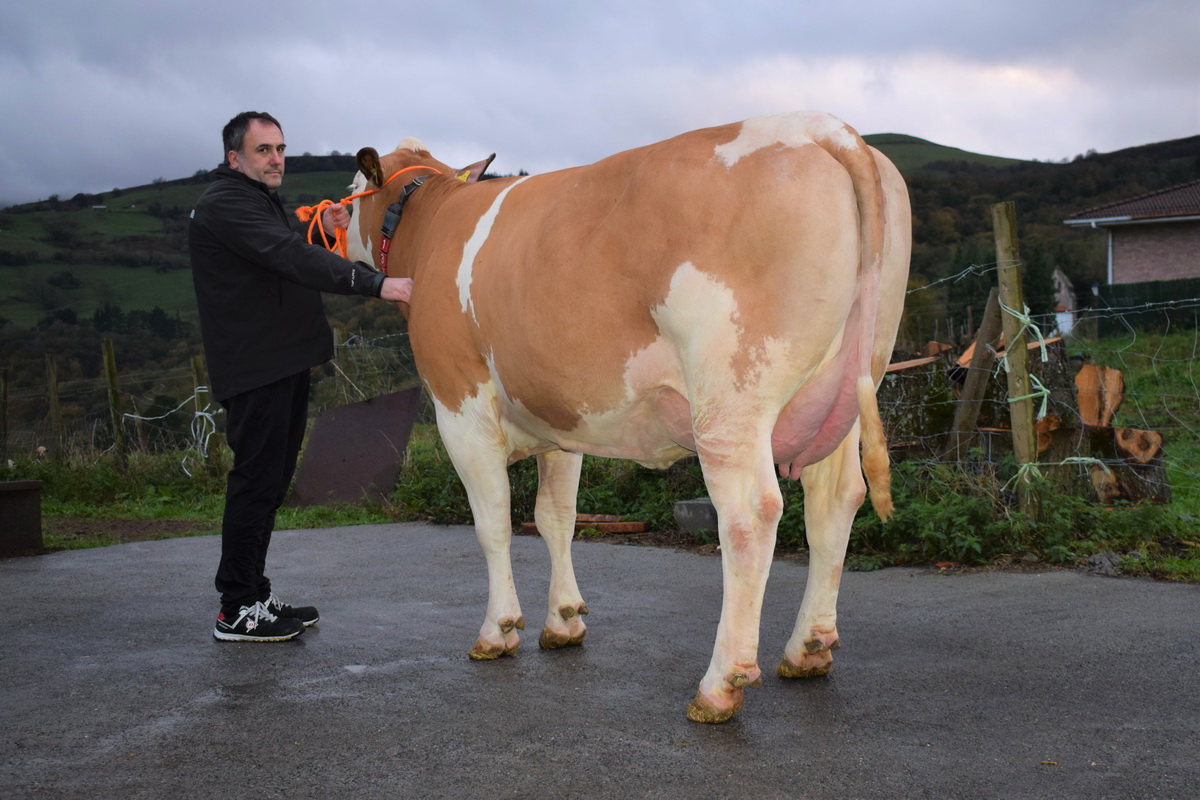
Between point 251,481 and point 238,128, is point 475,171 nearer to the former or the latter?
point 238,128

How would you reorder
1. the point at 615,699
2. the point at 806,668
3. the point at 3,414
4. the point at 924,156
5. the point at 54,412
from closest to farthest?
the point at 615,699
the point at 806,668
the point at 54,412
the point at 3,414
the point at 924,156

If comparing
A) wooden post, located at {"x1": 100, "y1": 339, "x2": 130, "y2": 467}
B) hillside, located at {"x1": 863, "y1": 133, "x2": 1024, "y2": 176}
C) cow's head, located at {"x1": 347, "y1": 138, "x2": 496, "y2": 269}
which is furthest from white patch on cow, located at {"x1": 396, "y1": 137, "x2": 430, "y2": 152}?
hillside, located at {"x1": 863, "y1": 133, "x2": 1024, "y2": 176}

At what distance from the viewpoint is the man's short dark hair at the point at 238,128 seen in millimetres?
4371

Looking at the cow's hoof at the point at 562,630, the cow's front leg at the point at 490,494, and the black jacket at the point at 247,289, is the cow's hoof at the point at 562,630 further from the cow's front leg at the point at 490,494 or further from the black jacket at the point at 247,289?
the black jacket at the point at 247,289

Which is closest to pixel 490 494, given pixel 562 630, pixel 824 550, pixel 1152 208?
pixel 562 630

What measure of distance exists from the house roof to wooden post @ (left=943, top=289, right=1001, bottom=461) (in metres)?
Result: 28.3

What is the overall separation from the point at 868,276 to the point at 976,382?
141 inches

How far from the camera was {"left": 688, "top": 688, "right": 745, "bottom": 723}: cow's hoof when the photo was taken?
2.91 meters

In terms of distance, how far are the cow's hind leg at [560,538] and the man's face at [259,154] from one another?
1753 millimetres

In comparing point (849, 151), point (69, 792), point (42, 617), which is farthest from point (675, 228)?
point (42, 617)

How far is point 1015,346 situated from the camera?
568 centimetres

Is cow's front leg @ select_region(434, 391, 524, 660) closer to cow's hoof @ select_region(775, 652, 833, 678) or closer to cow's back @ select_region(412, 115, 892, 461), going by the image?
cow's back @ select_region(412, 115, 892, 461)

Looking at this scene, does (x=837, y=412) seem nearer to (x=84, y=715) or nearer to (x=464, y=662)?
(x=464, y=662)

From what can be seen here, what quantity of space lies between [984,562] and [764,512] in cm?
263
